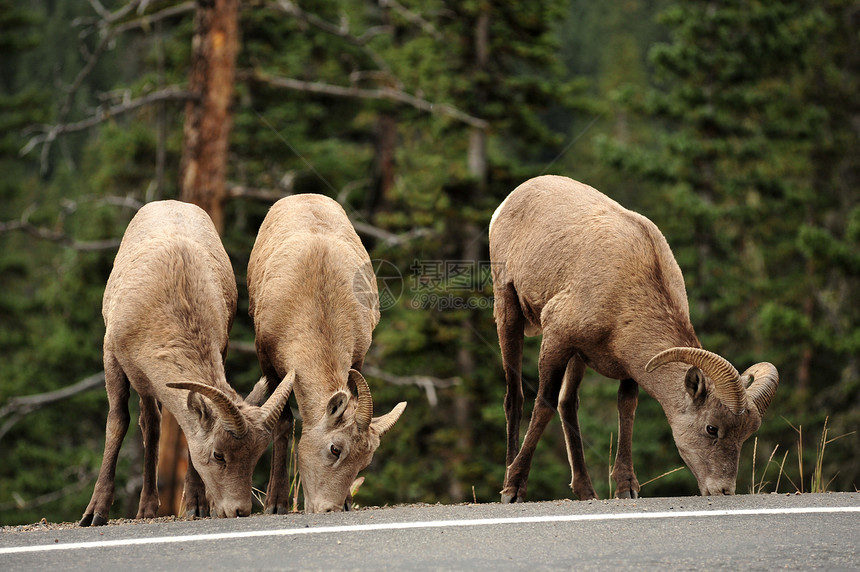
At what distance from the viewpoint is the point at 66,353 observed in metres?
32.4

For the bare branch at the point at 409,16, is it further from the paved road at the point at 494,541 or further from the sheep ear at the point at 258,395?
the paved road at the point at 494,541

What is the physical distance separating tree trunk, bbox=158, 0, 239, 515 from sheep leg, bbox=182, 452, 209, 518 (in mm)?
7044

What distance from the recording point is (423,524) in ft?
20.8

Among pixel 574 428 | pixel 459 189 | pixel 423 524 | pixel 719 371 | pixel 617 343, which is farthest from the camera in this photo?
pixel 459 189

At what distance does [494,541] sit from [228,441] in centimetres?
273

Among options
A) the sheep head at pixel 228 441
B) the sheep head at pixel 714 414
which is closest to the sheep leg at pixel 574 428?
the sheep head at pixel 714 414

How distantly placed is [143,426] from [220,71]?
7878 mm

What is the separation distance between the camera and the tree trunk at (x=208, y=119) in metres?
15.5

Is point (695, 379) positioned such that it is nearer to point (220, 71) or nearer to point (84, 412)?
point (220, 71)

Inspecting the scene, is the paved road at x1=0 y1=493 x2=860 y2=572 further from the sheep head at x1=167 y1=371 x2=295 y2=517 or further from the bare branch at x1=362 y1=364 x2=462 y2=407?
the bare branch at x1=362 y1=364 x2=462 y2=407

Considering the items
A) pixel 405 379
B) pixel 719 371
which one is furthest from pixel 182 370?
pixel 405 379

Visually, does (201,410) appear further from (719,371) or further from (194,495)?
(719,371)

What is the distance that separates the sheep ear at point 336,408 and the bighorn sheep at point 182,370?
1.14 ft

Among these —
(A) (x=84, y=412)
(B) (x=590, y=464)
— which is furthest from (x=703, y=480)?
(A) (x=84, y=412)
